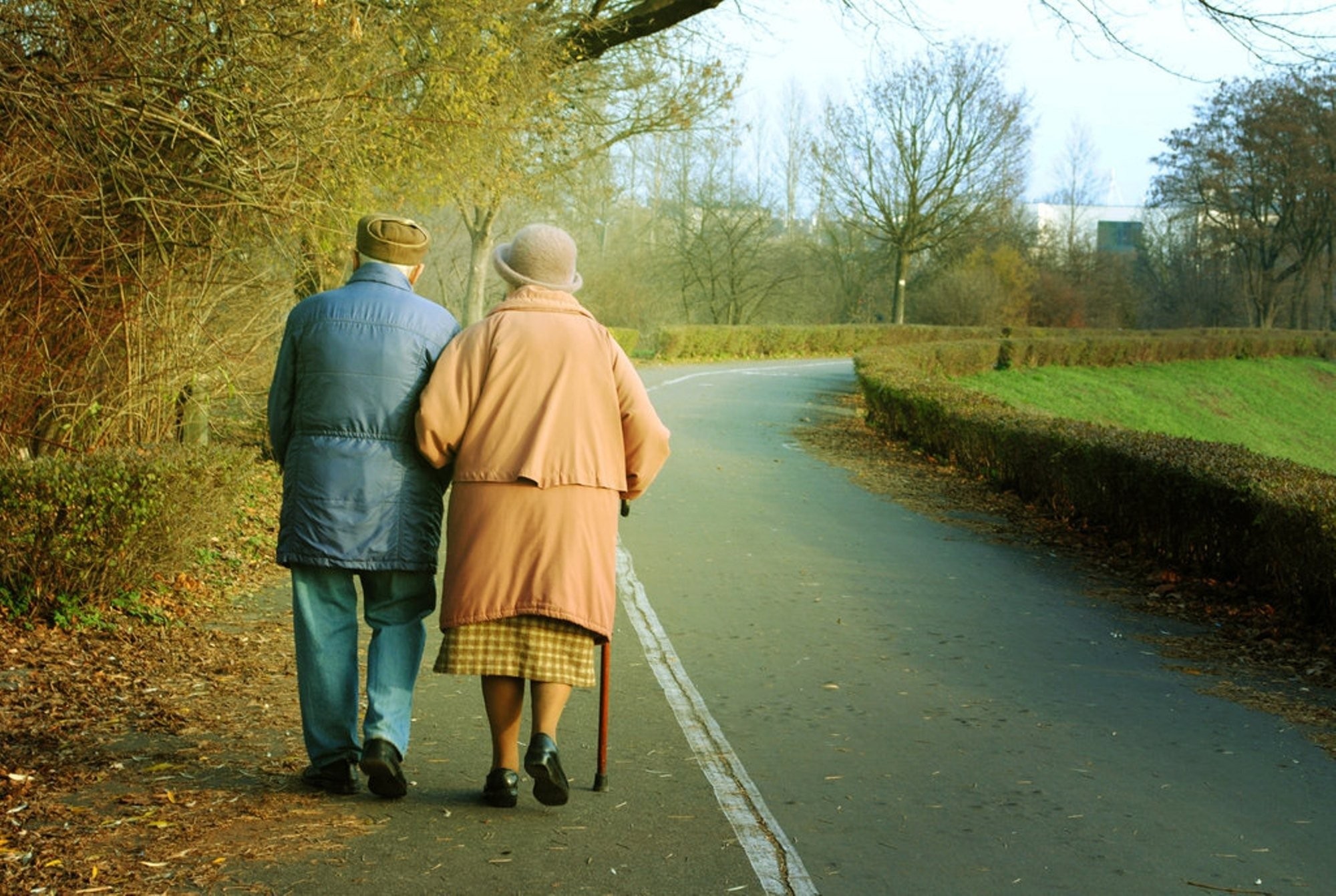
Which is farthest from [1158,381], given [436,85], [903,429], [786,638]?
[786,638]

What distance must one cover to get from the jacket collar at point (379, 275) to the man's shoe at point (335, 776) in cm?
170

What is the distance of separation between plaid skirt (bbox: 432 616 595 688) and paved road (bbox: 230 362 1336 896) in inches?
20.3

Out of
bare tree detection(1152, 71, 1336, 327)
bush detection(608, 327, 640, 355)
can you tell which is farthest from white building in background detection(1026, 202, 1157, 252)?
bush detection(608, 327, 640, 355)

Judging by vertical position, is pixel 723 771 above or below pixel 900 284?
below

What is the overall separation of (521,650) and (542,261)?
1.36 meters

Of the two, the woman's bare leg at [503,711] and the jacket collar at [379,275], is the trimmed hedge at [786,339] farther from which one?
the woman's bare leg at [503,711]

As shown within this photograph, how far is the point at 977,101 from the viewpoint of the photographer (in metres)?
55.2

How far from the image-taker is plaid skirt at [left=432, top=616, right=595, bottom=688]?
465cm

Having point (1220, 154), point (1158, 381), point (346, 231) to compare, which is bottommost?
point (1158, 381)

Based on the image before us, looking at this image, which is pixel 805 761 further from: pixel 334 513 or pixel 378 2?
pixel 378 2

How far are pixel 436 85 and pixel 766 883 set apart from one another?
426 inches

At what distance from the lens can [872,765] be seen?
567 centimetres

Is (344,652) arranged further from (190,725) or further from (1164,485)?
(1164,485)

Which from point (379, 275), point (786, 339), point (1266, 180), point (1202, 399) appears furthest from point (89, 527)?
point (1266, 180)
